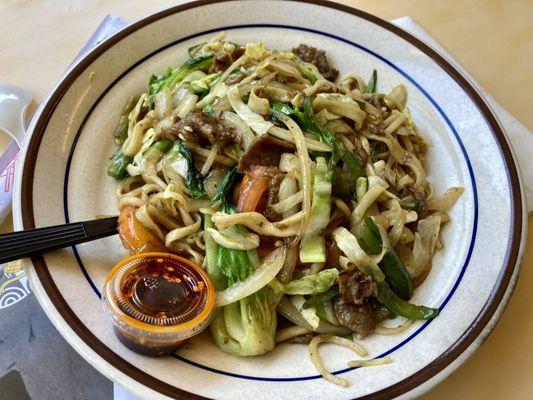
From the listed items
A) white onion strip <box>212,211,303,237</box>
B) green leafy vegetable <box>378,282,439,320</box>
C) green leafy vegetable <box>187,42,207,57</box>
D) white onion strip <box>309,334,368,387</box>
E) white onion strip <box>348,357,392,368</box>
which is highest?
green leafy vegetable <box>187,42,207,57</box>

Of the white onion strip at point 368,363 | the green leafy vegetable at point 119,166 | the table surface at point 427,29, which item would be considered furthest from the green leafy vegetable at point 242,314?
the table surface at point 427,29

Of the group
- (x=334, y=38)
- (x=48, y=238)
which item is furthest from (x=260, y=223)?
(x=334, y=38)

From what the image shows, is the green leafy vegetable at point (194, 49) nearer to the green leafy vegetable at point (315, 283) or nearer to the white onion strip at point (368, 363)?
the green leafy vegetable at point (315, 283)

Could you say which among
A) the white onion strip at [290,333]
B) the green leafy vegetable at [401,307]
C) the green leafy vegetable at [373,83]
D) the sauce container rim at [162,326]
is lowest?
the sauce container rim at [162,326]

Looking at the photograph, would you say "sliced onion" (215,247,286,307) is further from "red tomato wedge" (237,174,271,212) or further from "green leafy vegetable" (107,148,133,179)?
"green leafy vegetable" (107,148,133,179)

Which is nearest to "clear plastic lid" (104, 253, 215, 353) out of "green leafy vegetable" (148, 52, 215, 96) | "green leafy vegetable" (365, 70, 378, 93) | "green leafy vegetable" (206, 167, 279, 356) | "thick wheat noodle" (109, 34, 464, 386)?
"green leafy vegetable" (206, 167, 279, 356)

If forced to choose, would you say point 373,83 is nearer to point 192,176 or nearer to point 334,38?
point 334,38
